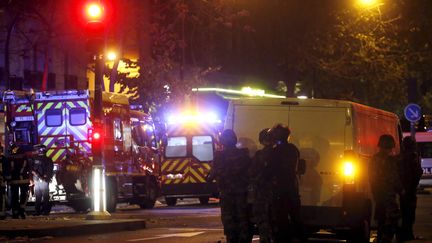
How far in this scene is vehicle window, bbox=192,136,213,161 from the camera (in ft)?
95.0

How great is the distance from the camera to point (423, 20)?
4153 cm

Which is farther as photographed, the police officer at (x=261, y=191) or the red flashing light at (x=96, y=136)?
the red flashing light at (x=96, y=136)

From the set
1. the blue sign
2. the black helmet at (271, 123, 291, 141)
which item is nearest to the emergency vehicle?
the black helmet at (271, 123, 291, 141)

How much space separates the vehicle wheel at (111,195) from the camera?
24.5 metres

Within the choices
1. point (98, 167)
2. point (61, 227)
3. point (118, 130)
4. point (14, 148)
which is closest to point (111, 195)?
point (118, 130)

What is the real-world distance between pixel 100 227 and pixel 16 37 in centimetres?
2116

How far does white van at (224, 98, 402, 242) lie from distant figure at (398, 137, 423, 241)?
82 centimetres

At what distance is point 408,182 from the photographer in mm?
15078

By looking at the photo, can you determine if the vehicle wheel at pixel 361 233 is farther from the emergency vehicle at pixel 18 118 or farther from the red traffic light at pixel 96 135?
the emergency vehicle at pixel 18 118

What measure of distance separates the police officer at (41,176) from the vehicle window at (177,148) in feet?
22.3

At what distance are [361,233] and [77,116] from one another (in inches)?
459

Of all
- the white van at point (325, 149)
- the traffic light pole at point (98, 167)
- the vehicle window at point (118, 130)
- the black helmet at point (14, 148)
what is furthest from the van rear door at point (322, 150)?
the vehicle window at point (118, 130)

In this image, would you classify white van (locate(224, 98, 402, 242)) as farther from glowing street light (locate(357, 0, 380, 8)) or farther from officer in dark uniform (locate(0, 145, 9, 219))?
glowing street light (locate(357, 0, 380, 8))

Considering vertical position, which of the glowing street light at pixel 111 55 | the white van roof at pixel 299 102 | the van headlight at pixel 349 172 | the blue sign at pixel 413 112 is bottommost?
the van headlight at pixel 349 172
